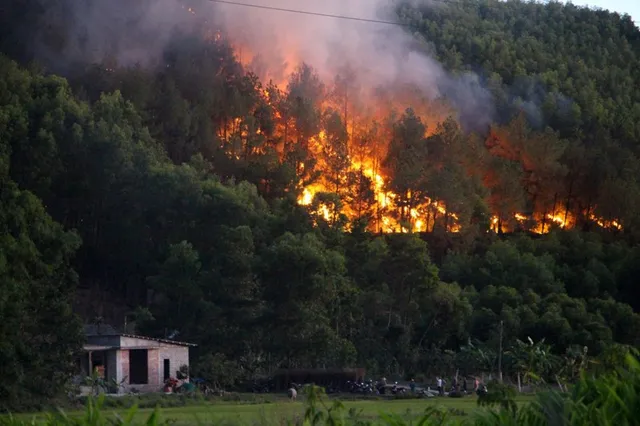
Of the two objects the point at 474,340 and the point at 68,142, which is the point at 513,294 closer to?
the point at 474,340

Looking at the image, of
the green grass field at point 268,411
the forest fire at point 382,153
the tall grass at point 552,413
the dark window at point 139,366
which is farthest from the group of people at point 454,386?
the tall grass at point 552,413

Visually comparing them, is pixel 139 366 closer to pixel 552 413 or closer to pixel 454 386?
pixel 454 386

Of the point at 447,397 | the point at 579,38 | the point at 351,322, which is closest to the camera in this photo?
the point at 447,397

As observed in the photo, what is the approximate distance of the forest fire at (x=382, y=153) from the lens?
6050 centimetres

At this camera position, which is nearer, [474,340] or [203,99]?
[474,340]

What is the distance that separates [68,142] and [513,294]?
21.5m

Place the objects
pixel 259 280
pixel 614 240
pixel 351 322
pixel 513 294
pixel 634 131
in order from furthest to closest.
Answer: pixel 634 131, pixel 614 240, pixel 513 294, pixel 351 322, pixel 259 280

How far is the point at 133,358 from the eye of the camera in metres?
42.3

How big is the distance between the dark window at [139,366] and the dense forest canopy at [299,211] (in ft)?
7.25

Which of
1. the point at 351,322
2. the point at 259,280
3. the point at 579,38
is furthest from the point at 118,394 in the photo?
the point at 579,38

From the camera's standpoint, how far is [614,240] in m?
66.4

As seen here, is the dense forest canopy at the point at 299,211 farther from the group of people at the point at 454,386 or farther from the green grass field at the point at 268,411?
the green grass field at the point at 268,411

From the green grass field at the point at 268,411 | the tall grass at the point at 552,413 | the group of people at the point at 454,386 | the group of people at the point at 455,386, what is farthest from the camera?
the group of people at the point at 455,386

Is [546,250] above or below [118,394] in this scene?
above
